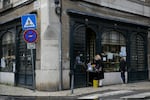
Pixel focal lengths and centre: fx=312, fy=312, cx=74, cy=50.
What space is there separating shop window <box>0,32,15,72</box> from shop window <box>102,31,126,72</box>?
18.8 ft

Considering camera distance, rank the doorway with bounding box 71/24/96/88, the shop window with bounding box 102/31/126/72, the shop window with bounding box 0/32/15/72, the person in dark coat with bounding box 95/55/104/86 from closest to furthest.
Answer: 1. the doorway with bounding box 71/24/96/88
2. the person in dark coat with bounding box 95/55/104/86
3. the shop window with bounding box 102/31/126/72
4. the shop window with bounding box 0/32/15/72

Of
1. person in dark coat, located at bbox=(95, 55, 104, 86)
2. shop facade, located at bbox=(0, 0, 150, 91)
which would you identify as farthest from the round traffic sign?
person in dark coat, located at bbox=(95, 55, 104, 86)

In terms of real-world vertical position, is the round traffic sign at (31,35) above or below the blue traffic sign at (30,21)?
below

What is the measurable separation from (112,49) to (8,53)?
22.2ft

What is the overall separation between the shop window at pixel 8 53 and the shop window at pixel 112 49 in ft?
18.8

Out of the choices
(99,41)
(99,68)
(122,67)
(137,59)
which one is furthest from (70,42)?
(137,59)

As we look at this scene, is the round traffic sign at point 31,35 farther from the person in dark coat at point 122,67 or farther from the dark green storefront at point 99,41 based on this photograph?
the person in dark coat at point 122,67

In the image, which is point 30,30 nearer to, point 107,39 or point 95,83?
point 95,83

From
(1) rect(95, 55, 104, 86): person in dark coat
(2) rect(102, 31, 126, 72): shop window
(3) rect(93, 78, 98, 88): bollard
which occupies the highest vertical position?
(2) rect(102, 31, 126, 72): shop window

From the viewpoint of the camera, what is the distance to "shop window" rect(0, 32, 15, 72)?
19.7 m

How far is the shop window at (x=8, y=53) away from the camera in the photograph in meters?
19.7

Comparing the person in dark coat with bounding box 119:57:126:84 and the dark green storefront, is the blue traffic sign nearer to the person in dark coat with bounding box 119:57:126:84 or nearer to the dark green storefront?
the dark green storefront

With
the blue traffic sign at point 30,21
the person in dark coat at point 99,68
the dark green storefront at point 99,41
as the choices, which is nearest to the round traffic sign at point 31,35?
the blue traffic sign at point 30,21

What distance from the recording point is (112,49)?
19688 mm
